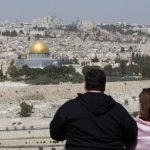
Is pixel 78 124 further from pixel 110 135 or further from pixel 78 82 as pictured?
pixel 78 82

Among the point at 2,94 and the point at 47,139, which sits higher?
the point at 47,139

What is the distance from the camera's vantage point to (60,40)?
116750 millimetres

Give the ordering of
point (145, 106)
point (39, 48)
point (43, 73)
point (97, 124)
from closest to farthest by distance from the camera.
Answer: point (97, 124) → point (145, 106) → point (43, 73) → point (39, 48)

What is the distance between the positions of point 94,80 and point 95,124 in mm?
242

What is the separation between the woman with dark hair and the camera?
3.32 metres

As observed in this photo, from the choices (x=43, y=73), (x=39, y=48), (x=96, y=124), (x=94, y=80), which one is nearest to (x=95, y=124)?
(x=96, y=124)

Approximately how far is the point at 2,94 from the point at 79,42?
83.4 m

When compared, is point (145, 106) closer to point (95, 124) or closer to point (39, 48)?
point (95, 124)

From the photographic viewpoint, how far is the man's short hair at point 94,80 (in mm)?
3324

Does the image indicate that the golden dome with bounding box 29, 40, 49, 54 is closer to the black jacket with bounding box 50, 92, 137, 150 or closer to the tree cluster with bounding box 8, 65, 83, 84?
the tree cluster with bounding box 8, 65, 83, 84

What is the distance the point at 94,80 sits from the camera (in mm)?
3324

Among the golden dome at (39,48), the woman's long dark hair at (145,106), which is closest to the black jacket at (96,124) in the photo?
the woman's long dark hair at (145,106)

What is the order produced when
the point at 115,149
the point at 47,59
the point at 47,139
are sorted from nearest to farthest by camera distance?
the point at 115,149 < the point at 47,139 < the point at 47,59

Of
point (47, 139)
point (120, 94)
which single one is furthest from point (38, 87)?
point (47, 139)
